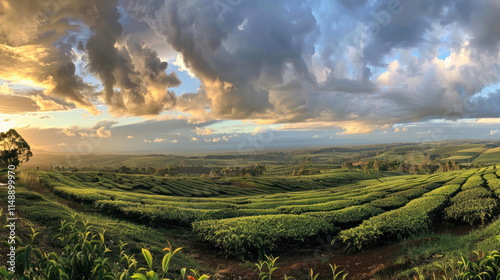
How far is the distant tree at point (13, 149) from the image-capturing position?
1225 inches

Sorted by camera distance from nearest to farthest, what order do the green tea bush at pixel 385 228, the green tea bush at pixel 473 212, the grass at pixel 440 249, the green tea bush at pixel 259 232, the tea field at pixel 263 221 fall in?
the grass at pixel 440 249
the green tea bush at pixel 259 232
the tea field at pixel 263 221
the green tea bush at pixel 385 228
the green tea bush at pixel 473 212

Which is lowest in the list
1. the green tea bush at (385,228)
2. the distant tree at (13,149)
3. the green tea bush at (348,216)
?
the green tea bush at (348,216)

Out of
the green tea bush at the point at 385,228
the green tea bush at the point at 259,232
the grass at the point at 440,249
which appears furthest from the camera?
the green tea bush at the point at 385,228

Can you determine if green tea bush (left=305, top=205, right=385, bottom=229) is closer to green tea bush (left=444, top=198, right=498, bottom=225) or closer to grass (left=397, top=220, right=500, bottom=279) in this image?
grass (left=397, top=220, right=500, bottom=279)

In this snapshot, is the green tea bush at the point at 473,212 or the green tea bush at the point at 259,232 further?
the green tea bush at the point at 473,212

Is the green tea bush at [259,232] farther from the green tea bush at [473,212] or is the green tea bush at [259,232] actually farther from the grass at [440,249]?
the green tea bush at [473,212]

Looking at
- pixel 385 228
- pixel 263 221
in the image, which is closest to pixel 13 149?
pixel 263 221

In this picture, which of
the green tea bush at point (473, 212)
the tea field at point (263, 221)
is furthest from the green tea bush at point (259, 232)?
the green tea bush at point (473, 212)

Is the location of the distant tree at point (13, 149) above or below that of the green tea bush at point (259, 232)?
above

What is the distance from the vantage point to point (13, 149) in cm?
3209

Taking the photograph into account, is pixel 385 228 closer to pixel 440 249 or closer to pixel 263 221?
pixel 440 249

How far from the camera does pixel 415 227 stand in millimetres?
12250

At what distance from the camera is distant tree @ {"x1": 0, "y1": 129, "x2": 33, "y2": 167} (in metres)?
31.1

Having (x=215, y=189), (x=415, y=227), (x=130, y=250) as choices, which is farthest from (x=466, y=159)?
(x=130, y=250)
